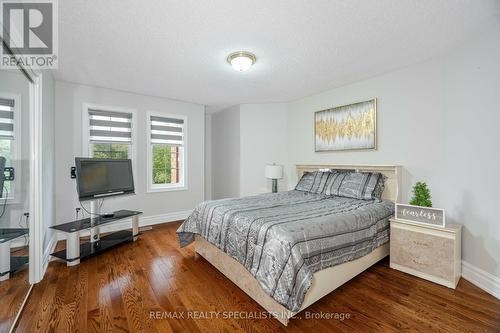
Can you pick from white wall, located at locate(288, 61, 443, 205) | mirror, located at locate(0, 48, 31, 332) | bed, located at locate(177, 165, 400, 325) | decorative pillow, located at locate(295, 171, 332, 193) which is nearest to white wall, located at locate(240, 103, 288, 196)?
decorative pillow, located at locate(295, 171, 332, 193)

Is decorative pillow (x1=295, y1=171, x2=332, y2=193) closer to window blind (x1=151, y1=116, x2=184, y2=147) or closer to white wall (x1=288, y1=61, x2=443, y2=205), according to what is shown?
white wall (x1=288, y1=61, x2=443, y2=205)

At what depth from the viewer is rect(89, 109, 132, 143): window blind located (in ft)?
12.0

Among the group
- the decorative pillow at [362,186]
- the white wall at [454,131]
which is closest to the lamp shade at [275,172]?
the decorative pillow at [362,186]

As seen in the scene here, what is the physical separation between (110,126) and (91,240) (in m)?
1.87

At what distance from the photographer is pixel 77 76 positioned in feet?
10.5

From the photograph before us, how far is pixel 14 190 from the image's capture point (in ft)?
6.62

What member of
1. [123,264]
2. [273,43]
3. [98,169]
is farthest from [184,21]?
[123,264]

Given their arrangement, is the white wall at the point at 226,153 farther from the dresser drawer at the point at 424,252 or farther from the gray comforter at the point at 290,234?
the dresser drawer at the point at 424,252
